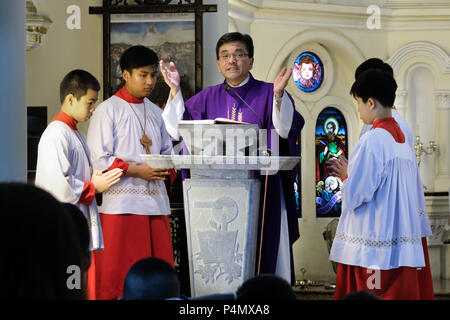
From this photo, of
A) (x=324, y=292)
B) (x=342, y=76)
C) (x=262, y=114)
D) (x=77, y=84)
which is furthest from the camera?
(x=342, y=76)

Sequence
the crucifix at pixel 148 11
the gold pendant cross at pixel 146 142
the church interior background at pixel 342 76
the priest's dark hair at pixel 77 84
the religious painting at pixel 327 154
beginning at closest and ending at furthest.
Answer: the priest's dark hair at pixel 77 84 → the gold pendant cross at pixel 146 142 → the crucifix at pixel 148 11 → the church interior background at pixel 342 76 → the religious painting at pixel 327 154

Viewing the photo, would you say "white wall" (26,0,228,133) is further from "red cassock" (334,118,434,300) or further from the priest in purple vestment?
"red cassock" (334,118,434,300)

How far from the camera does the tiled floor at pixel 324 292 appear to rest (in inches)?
377

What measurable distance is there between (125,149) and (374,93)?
A: 75.6 inches

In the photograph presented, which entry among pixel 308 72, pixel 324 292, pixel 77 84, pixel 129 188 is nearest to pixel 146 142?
pixel 129 188

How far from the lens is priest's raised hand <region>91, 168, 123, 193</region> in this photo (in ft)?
16.8

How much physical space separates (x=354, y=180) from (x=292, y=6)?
7616 mm

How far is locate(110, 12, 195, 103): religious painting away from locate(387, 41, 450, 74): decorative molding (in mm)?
6051

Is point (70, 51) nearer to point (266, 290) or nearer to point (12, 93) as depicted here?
point (12, 93)

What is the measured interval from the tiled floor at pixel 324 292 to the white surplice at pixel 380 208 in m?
4.65

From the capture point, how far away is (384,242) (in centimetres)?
470

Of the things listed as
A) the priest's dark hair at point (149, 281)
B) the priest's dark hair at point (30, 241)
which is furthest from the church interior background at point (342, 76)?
the priest's dark hair at point (30, 241)

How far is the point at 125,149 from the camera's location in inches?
226

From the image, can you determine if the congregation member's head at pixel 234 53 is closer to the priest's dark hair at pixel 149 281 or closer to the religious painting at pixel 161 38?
the religious painting at pixel 161 38
